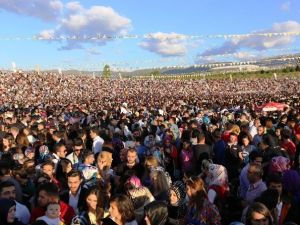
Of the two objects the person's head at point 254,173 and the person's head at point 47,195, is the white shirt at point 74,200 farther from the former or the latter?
the person's head at point 254,173

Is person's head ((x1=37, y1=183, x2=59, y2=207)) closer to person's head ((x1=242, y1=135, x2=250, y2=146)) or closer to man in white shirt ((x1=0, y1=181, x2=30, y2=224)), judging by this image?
man in white shirt ((x1=0, y1=181, x2=30, y2=224))

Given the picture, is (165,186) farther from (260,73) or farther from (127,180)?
(260,73)

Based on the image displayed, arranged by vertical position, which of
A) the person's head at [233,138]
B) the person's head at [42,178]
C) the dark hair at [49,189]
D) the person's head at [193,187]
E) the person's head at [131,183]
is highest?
the dark hair at [49,189]

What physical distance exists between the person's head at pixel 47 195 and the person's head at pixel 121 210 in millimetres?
801

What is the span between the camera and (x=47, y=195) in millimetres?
4906

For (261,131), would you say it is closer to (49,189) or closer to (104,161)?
(104,161)

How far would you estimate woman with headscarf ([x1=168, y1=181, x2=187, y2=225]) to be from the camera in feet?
17.1

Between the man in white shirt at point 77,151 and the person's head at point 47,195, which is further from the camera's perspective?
the man in white shirt at point 77,151

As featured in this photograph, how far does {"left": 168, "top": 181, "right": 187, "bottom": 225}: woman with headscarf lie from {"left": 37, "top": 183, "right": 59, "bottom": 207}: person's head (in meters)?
1.37

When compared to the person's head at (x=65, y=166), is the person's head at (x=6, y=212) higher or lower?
higher

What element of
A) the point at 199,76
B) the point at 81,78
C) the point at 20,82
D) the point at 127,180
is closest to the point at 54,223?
the point at 127,180

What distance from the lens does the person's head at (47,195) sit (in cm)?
488

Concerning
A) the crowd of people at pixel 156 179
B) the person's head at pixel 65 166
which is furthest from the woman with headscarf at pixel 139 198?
the person's head at pixel 65 166

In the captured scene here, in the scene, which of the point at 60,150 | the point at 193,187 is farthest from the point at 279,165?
the point at 60,150
